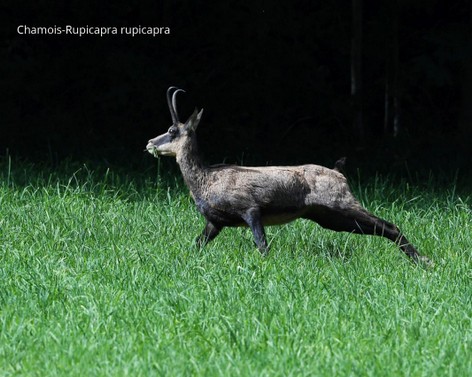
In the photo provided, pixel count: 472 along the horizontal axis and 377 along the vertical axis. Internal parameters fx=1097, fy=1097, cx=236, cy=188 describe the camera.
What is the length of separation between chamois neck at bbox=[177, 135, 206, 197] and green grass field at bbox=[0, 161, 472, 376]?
0.46m

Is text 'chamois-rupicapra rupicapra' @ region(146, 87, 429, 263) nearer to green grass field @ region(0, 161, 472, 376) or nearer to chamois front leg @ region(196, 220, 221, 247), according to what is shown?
chamois front leg @ region(196, 220, 221, 247)

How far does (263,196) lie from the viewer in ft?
25.2

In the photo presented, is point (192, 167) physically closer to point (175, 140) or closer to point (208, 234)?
point (175, 140)

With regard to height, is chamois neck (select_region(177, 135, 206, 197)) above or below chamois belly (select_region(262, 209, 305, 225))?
above

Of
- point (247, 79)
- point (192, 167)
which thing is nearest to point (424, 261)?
point (192, 167)

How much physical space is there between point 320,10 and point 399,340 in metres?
9.58

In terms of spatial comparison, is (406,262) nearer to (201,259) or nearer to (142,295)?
(201,259)

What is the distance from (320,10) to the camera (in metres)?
14.6

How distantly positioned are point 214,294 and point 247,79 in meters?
7.95

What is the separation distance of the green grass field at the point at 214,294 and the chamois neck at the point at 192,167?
1.50 feet

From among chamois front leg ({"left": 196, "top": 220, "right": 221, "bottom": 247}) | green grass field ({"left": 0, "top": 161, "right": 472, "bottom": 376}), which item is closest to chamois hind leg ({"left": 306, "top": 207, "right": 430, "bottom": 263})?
green grass field ({"left": 0, "top": 161, "right": 472, "bottom": 376})

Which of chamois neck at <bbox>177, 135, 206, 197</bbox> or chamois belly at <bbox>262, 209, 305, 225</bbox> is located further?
chamois neck at <bbox>177, 135, 206, 197</bbox>

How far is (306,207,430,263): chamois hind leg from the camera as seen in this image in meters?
7.83

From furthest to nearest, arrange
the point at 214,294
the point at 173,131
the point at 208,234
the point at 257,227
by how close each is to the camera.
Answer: the point at 173,131 < the point at 208,234 < the point at 257,227 < the point at 214,294
